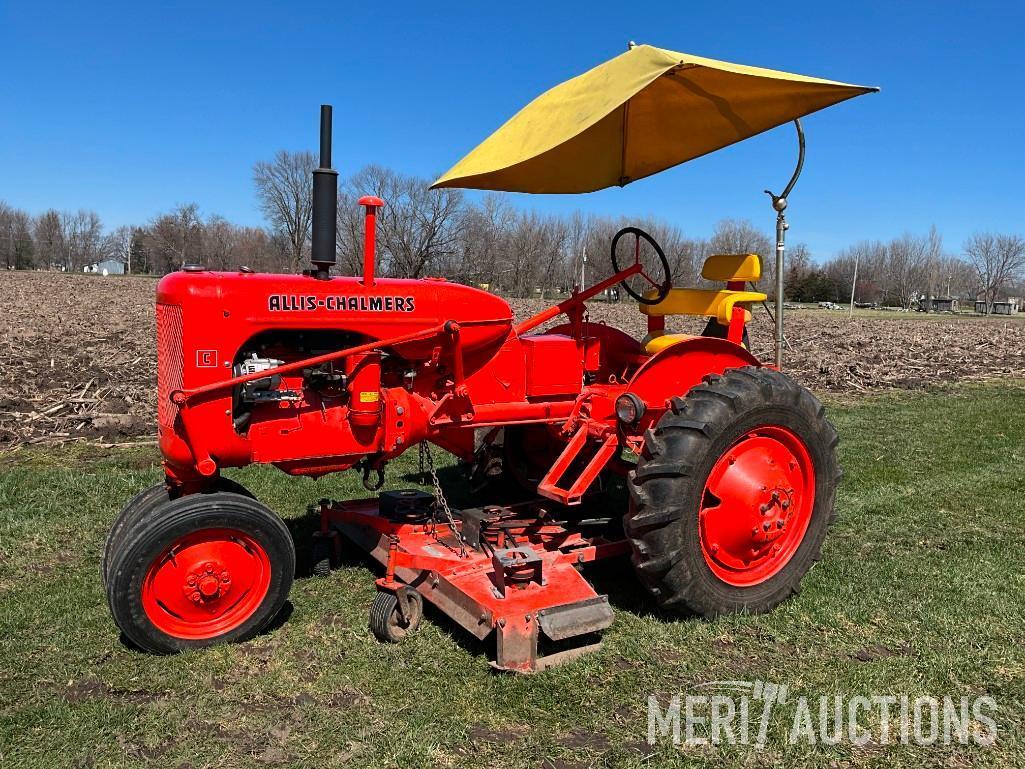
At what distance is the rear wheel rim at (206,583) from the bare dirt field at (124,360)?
4654 millimetres

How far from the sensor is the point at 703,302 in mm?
4867

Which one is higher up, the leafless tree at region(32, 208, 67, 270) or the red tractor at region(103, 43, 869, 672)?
→ the leafless tree at region(32, 208, 67, 270)

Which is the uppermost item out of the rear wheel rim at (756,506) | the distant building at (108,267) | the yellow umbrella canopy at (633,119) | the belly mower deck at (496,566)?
the distant building at (108,267)

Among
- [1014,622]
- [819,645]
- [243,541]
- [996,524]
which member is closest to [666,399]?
[819,645]

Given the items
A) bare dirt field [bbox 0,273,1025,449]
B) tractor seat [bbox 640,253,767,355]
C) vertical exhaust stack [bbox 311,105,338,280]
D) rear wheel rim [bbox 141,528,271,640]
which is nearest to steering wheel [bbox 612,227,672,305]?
tractor seat [bbox 640,253,767,355]

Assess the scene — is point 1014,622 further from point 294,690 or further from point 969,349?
point 969,349

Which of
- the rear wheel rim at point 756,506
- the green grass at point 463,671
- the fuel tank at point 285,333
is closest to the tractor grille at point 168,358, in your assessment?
the fuel tank at point 285,333

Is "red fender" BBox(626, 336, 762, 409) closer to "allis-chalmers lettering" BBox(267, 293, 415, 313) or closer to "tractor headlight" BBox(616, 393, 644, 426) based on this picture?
"tractor headlight" BBox(616, 393, 644, 426)

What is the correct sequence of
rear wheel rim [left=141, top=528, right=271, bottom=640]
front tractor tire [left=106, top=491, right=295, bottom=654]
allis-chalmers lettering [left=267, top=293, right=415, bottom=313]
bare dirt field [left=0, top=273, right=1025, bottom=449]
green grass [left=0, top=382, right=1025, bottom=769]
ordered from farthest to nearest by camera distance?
1. bare dirt field [left=0, top=273, right=1025, bottom=449]
2. allis-chalmers lettering [left=267, top=293, right=415, bottom=313]
3. rear wheel rim [left=141, top=528, right=271, bottom=640]
4. front tractor tire [left=106, top=491, right=295, bottom=654]
5. green grass [left=0, top=382, right=1025, bottom=769]

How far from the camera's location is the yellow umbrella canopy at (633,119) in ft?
11.7

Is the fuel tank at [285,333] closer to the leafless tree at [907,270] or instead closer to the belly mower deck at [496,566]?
the belly mower deck at [496,566]

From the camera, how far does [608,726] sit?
10.00 ft

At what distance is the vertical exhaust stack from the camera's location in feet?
12.1

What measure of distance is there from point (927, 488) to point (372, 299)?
17.3 ft
